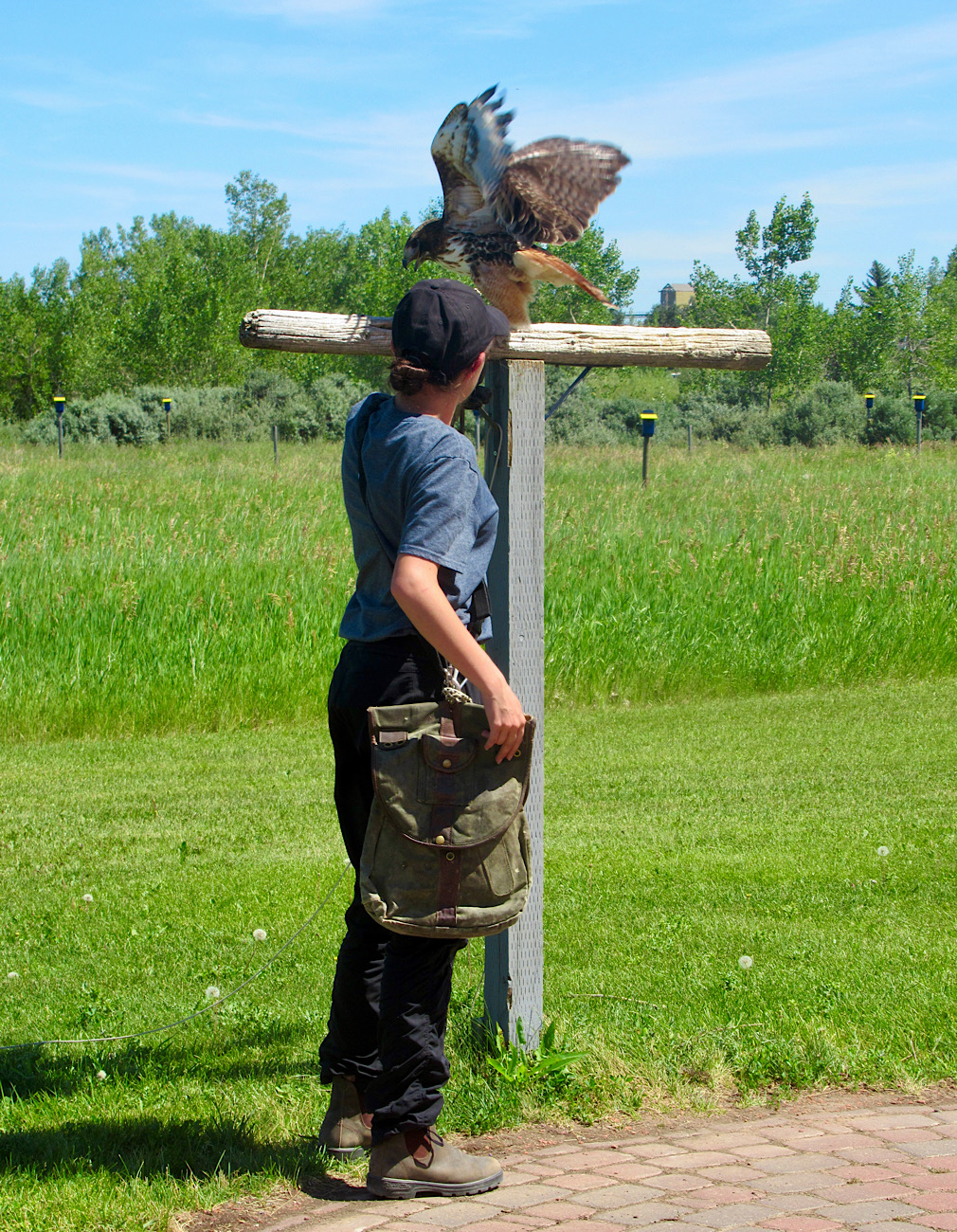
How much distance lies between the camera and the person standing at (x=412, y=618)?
102 inches

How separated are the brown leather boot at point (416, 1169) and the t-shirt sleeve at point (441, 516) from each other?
1313mm

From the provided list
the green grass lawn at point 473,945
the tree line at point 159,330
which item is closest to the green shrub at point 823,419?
the tree line at point 159,330

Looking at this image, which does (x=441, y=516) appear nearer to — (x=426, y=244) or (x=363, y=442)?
(x=363, y=442)

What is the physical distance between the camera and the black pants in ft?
8.88

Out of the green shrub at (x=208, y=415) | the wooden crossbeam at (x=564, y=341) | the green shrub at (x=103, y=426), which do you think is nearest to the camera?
the wooden crossbeam at (x=564, y=341)

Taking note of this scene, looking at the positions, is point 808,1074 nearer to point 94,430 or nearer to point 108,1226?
point 108,1226

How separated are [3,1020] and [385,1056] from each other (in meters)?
1.93

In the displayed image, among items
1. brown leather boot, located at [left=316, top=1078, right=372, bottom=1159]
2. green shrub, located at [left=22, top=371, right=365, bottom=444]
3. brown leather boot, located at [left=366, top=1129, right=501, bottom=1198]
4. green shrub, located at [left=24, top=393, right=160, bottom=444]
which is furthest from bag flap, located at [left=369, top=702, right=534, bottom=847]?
green shrub, located at [left=24, top=393, right=160, bottom=444]

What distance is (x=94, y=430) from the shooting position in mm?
32188

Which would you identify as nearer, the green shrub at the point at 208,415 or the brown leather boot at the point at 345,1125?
the brown leather boot at the point at 345,1125

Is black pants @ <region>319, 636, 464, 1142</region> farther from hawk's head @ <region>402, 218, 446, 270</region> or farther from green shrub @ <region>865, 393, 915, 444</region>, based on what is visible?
green shrub @ <region>865, 393, 915, 444</region>

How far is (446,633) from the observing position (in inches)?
99.0

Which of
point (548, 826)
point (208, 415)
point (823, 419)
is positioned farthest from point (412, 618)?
point (208, 415)

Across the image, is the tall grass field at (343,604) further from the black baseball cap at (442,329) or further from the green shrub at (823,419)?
the green shrub at (823,419)
